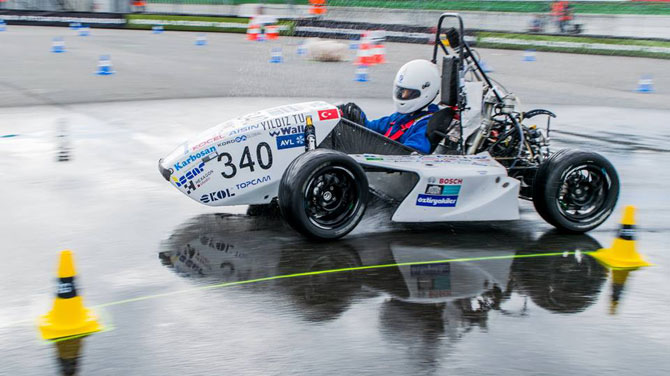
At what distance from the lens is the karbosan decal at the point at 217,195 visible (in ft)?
22.4

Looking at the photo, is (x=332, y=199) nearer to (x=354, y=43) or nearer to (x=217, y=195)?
(x=217, y=195)

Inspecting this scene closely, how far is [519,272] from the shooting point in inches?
248

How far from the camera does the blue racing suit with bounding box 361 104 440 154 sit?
7570 millimetres

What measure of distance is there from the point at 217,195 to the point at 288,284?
1.38 m

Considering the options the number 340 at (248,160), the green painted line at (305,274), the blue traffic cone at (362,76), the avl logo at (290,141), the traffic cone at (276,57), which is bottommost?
the green painted line at (305,274)

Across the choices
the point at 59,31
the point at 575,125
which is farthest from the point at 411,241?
the point at 59,31

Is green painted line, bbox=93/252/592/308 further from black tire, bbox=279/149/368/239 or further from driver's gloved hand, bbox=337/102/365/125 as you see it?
driver's gloved hand, bbox=337/102/365/125

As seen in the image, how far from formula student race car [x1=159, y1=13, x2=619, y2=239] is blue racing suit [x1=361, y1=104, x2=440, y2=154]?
109mm

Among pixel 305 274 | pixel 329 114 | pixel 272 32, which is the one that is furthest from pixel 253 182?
pixel 272 32

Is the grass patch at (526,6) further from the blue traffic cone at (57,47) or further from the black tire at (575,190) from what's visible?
the black tire at (575,190)

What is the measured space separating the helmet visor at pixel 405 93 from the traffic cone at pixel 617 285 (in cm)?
253

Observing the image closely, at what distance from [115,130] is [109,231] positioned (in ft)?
17.6

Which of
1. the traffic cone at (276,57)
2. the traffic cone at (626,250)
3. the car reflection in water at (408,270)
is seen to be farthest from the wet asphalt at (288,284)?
the traffic cone at (276,57)

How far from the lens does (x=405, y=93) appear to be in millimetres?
7680
